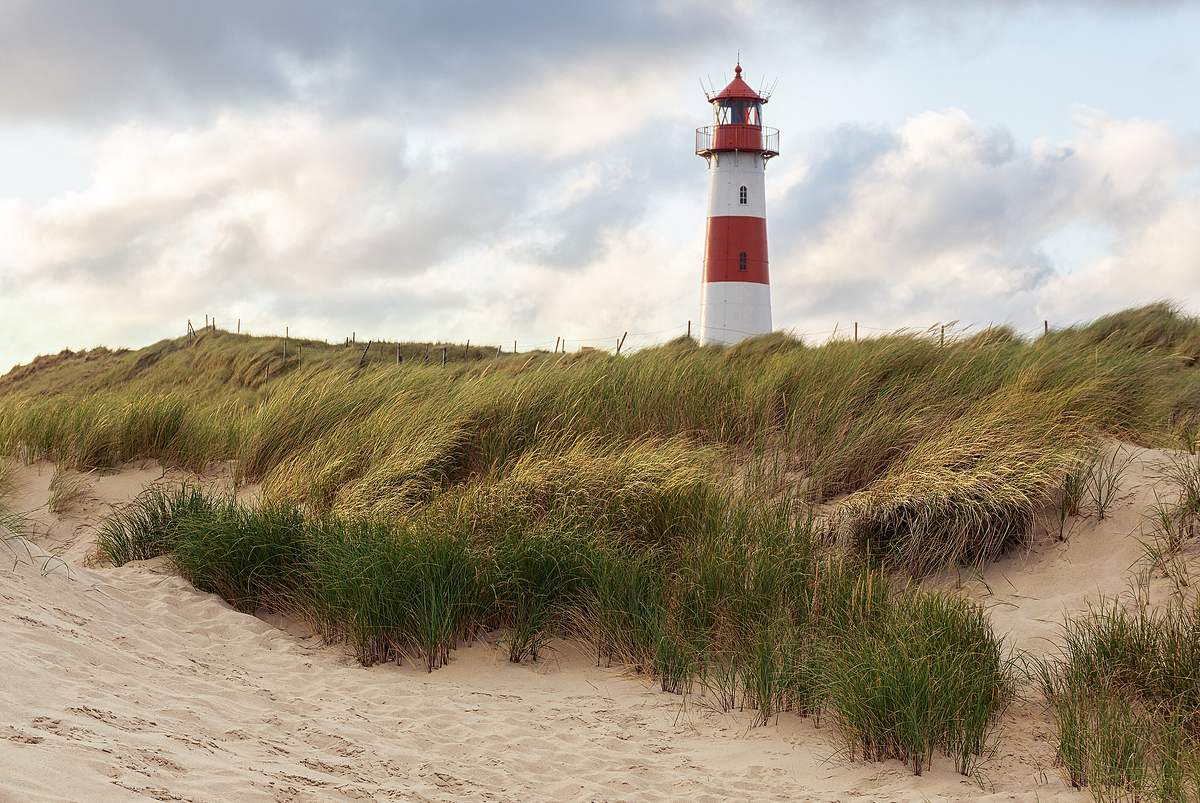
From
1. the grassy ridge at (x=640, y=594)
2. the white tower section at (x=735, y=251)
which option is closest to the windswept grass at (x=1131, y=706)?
the grassy ridge at (x=640, y=594)

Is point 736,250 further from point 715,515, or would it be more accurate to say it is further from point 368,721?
point 368,721

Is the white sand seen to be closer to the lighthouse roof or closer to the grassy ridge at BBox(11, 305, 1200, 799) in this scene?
the grassy ridge at BBox(11, 305, 1200, 799)

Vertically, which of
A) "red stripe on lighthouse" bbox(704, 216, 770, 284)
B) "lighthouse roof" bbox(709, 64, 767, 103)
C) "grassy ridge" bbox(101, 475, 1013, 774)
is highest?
"lighthouse roof" bbox(709, 64, 767, 103)

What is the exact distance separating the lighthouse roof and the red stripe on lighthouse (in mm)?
3139

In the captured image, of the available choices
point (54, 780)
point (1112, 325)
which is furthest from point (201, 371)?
point (54, 780)

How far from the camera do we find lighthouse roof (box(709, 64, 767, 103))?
24.4m

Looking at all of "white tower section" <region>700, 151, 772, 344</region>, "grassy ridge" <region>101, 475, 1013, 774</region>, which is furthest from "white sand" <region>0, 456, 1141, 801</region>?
"white tower section" <region>700, 151, 772, 344</region>

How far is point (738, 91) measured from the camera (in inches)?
965

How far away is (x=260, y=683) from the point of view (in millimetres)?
5352

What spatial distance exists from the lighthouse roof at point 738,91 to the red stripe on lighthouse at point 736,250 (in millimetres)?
3139

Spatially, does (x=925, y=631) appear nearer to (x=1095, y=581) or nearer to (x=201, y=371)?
(x=1095, y=581)

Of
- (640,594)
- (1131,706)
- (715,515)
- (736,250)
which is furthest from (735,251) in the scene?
(1131,706)

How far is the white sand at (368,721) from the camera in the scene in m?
3.48

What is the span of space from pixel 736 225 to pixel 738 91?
3.60 meters
